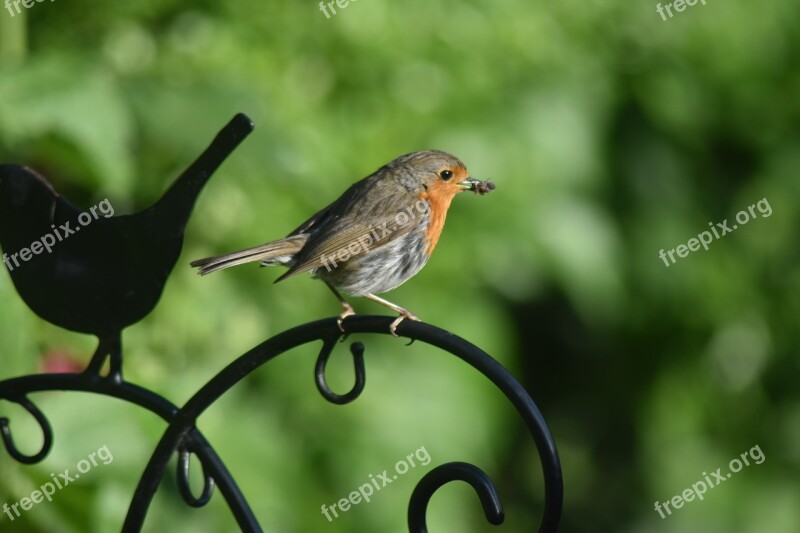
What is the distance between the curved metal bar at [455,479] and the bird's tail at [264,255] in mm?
737

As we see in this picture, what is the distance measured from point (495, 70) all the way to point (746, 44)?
147 centimetres

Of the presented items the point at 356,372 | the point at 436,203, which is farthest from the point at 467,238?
the point at 356,372

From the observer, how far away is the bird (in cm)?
278

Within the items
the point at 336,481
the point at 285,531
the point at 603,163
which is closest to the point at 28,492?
the point at 285,531

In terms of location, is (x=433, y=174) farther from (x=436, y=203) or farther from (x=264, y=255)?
(x=264, y=255)

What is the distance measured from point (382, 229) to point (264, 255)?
299mm

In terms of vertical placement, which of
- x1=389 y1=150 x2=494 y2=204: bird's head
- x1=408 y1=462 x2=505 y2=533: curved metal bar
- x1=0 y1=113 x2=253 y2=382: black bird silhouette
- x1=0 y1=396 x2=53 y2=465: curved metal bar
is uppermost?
x1=0 y1=113 x2=253 y2=382: black bird silhouette

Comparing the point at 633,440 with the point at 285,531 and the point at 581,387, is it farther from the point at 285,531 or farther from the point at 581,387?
the point at 285,531

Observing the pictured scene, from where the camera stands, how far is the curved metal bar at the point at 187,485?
2158 millimetres

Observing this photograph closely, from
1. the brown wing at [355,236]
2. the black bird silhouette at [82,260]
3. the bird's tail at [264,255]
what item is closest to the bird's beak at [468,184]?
the brown wing at [355,236]

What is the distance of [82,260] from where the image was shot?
217 cm

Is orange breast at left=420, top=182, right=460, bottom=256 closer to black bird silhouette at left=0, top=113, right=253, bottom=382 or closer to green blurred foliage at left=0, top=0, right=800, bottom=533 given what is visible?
green blurred foliage at left=0, top=0, right=800, bottom=533

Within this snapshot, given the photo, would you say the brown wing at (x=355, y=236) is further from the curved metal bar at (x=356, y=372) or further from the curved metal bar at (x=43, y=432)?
the curved metal bar at (x=43, y=432)

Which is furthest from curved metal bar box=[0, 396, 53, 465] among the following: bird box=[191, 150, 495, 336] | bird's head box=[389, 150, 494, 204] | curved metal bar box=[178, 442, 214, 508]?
bird's head box=[389, 150, 494, 204]
